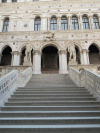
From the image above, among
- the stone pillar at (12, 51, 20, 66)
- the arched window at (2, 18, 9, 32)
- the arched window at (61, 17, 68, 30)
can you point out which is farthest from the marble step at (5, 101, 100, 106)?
the arched window at (2, 18, 9, 32)

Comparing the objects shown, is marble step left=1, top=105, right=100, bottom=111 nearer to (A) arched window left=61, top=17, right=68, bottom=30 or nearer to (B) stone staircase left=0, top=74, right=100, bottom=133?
(B) stone staircase left=0, top=74, right=100, bottom=133

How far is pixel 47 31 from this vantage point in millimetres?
17000

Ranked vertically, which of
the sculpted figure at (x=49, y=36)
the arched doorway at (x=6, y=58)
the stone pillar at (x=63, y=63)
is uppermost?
the sculpted figure at (x=49, y=36)

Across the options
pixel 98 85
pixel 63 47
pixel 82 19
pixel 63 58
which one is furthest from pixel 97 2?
pixel 98 85

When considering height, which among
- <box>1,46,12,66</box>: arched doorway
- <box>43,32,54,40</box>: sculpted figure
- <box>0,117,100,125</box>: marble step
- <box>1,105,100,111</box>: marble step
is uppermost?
<box>43,32,54,40</box>: sculpted figure

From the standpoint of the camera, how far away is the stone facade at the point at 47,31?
16.2 m

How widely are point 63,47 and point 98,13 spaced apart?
852 centimetres

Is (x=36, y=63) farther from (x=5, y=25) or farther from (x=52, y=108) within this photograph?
(x=52, y=108)

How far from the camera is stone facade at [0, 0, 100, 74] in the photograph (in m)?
16.2

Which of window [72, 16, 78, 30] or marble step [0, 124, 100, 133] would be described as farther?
window [72, 16, 78, 30]

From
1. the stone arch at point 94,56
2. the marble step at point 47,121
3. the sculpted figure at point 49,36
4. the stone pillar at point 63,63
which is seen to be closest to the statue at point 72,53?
the stone pillar at point 63,63

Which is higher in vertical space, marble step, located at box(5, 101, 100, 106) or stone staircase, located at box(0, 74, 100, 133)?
marble step, located at box(5, 101, 100, 106)

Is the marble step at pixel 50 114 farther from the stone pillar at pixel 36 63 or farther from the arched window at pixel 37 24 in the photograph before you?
the arched window at pixel 37 24

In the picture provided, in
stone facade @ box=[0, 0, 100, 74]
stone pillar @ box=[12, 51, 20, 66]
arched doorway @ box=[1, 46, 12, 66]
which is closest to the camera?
stone pillar @ box=[12, 51, 20, 66]
